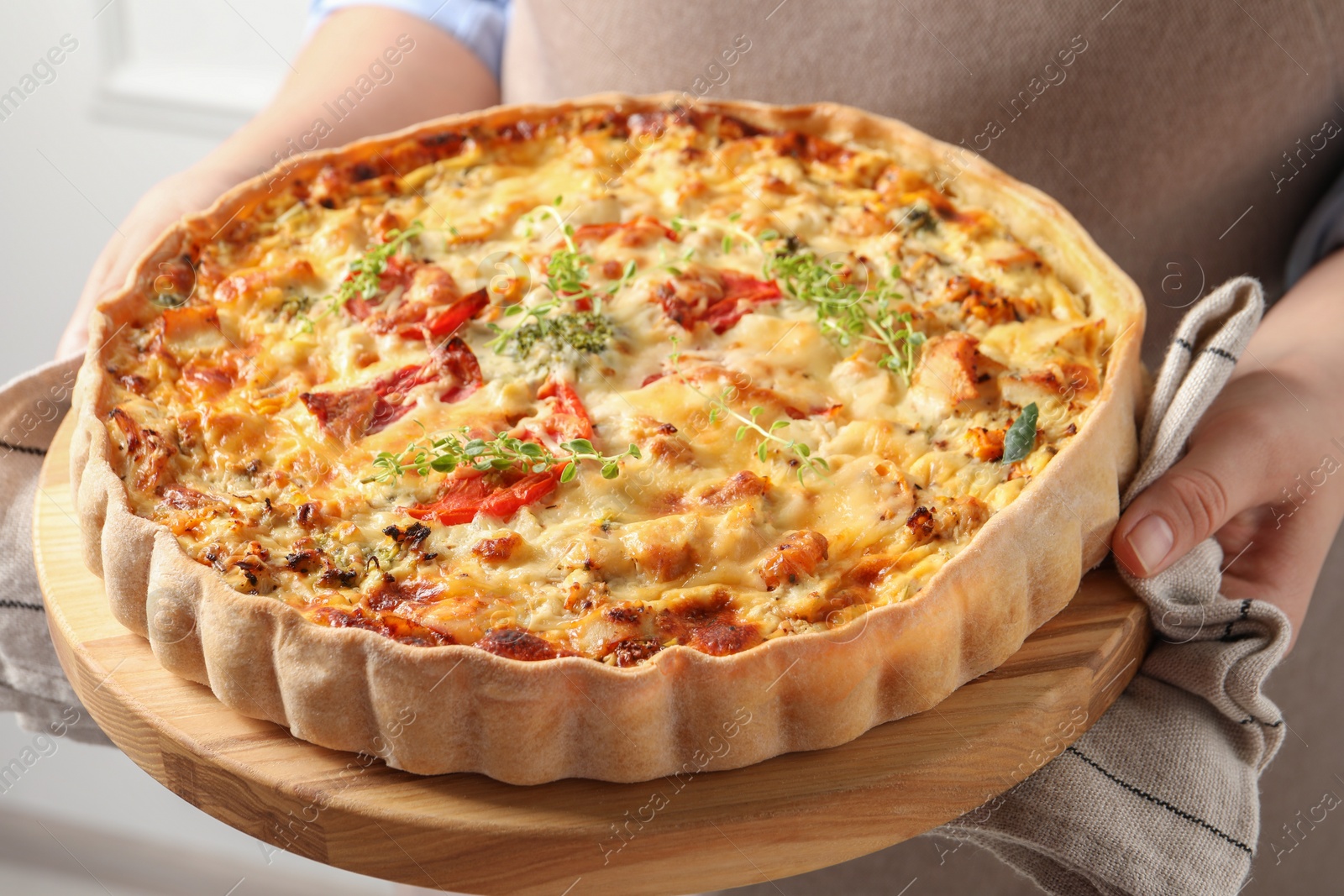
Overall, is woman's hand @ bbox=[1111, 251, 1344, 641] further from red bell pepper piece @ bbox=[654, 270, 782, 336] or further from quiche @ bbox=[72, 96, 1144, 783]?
red bell pepper piece @ bbox=[654, 270, 782, 336]

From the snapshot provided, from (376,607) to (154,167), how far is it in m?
5.82

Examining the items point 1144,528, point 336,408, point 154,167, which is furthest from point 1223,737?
point 154,167

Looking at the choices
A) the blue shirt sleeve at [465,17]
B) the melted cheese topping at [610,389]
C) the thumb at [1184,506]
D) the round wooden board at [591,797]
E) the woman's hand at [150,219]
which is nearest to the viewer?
the round wooden board at [591,797]

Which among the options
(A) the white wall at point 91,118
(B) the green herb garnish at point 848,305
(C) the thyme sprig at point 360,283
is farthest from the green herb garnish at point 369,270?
(A) the white wall at point 91,118

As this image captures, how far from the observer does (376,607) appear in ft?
6.73

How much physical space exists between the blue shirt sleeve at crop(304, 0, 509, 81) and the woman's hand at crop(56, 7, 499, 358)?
37 mm

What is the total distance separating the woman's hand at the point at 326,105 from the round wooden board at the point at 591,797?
4.23 feet

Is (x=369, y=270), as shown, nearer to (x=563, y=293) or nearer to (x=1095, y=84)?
(x=563, y=293)

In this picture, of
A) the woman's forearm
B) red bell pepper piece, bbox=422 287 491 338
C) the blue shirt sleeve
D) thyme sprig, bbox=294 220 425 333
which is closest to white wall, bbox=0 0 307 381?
the blue shirt sleeve

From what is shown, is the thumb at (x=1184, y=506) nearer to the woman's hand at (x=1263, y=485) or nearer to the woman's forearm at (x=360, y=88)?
the woman's hand at (x=1263, y=485)

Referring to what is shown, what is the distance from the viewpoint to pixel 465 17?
4.13 m

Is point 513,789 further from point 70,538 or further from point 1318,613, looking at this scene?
point 1318,613

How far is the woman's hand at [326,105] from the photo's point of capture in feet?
10.4

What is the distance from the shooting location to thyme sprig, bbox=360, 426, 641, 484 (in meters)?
2.24
